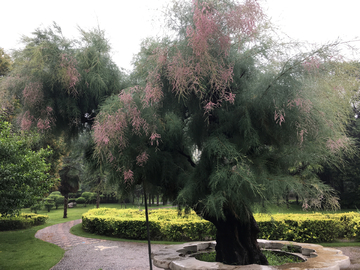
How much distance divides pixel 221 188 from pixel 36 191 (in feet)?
16.6

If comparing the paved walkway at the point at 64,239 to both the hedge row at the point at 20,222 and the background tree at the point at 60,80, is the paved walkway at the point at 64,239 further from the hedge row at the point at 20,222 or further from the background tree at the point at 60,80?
the background tree at the point at 60,80

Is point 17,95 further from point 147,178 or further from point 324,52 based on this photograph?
point 324,52

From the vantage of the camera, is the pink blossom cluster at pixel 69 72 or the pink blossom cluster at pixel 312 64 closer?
the pink blossom cluster at pixel 312 64

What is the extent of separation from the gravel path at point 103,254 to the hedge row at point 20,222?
132 inches

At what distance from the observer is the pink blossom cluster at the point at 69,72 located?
5133 millimetres

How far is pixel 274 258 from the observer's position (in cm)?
588

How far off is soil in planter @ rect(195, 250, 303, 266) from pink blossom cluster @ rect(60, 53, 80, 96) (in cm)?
445

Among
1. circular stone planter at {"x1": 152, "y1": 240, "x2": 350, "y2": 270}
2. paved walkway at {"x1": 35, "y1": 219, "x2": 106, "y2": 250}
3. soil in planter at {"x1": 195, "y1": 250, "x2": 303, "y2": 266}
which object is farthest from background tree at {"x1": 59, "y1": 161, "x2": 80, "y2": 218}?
soil in planter at {"x1": 195, "y1": 250, "x2": 303, "y2": 266}

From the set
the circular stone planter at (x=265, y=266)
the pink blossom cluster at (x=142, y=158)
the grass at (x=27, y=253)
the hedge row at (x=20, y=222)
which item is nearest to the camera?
the pink blossom cluster at (x=142, y=158)

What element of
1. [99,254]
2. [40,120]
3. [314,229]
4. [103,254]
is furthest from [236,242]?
[314,229]

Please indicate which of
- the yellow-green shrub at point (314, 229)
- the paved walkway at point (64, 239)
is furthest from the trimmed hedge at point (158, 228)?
the yellow-green shrub at point (314, 229)

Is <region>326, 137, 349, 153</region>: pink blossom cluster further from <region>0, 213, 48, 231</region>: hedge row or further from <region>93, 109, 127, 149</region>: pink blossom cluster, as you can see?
<region>0, 213, 48, 231</region>: hedge row

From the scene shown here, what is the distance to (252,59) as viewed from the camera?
14.2ft

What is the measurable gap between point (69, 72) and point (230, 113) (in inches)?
123
